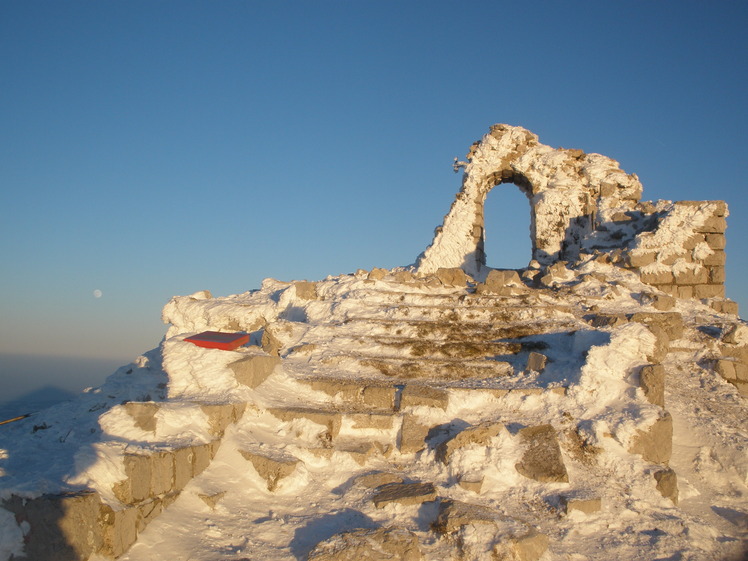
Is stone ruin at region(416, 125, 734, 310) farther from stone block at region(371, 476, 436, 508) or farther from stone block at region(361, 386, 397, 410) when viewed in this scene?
stone block at region(371, 476, 436, 508)

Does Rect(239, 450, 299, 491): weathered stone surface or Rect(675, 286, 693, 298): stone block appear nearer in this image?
Rect(239, 450, 299, 491): weathered stone surface

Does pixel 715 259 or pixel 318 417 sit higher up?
pixel 715 259

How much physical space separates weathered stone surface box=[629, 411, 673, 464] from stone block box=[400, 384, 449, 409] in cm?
234

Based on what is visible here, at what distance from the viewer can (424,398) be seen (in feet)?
25.3

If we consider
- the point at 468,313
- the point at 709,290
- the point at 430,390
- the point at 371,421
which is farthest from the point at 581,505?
the point at 709,290

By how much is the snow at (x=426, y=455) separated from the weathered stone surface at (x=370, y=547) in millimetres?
255

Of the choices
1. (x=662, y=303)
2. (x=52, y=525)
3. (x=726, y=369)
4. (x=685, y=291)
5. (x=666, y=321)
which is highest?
(x=685, y=291)

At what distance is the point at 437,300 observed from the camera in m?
12.3

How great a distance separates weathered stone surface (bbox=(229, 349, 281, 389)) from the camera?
7844 millimetres

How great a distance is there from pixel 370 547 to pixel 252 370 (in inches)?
141

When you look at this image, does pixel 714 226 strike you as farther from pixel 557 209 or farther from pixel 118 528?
pixel 118 528

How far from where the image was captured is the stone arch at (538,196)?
17.0 metres

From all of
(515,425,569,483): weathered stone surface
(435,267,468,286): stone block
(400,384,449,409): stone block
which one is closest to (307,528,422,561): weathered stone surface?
(515,425,569,483): weathered stone surface

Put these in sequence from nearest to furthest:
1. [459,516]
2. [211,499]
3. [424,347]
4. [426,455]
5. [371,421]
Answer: [459,516] < [211,499] < [426,455] < [371,421] < [424,347]
